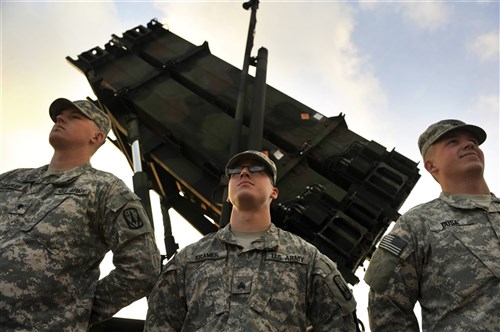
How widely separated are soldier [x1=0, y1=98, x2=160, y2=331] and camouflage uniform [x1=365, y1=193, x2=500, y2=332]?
1101mm

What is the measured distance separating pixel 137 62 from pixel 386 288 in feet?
19.1

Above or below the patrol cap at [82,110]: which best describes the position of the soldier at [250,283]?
below

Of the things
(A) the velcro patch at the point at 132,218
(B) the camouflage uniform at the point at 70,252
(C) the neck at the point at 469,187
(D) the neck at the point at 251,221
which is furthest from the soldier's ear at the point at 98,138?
(C) the neck at the point at 469,187

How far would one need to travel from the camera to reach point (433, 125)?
2521 millimetres

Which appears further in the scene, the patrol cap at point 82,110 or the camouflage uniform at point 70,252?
the patrol cap at point 82,110

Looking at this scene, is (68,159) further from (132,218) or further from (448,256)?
(448,256)

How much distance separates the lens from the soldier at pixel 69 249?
6.56ft

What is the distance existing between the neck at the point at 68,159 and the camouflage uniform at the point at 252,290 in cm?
83

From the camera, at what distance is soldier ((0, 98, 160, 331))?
2.00m

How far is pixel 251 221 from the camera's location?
2.29 meters

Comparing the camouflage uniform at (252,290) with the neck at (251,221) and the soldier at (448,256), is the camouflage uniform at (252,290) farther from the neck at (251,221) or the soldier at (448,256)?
the soldier at (448,256)

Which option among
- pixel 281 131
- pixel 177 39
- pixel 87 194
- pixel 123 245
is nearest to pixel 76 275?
pixel 123 245

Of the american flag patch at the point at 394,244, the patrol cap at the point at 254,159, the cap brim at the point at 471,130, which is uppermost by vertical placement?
the cap brim at the point at 471,130

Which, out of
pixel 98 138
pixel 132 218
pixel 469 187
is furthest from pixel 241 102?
pixel 469 187
